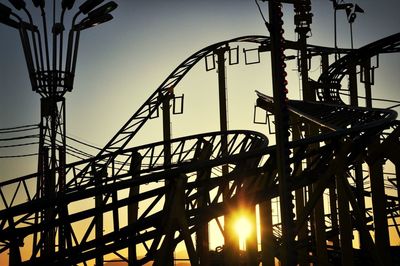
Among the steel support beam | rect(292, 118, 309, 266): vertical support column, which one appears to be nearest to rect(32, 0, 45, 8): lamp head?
the steel support beam

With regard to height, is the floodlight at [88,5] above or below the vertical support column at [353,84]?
above

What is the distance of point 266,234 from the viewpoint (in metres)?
16.3

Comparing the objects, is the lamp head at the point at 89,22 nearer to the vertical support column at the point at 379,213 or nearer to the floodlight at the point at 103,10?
the floodlight at the point at 103,10

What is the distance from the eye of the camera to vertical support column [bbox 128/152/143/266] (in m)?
11.3

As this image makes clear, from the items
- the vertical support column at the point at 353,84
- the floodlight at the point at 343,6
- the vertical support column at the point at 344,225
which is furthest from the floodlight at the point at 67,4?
the floodlight at the point at 343,6

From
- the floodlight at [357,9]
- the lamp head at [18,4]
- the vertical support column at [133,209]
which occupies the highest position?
the floodlight at [357,9]

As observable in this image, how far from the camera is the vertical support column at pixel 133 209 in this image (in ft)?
37.0

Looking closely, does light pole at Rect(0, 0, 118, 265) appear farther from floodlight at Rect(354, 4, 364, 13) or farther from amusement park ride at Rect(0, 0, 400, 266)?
floodlight at Rect(354, 4, 364, 13)

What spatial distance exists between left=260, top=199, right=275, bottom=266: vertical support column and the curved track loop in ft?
26.6

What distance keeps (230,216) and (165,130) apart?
26.1ft

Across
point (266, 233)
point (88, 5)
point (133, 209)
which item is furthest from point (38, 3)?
point (266, 233)

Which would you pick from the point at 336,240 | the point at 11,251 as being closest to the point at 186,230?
the point at 11,251

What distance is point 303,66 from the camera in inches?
952

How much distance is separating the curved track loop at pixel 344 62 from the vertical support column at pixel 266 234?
8.10 metres
